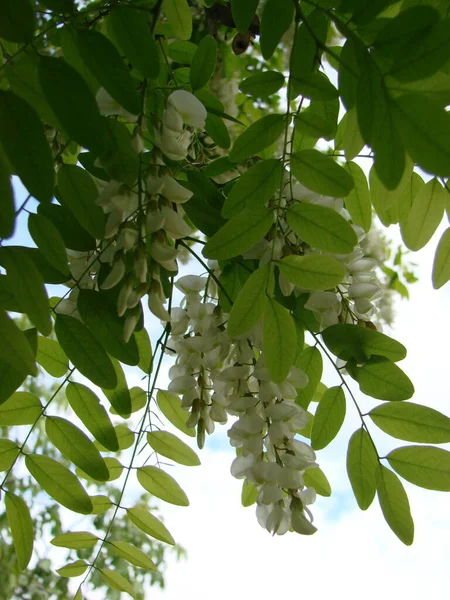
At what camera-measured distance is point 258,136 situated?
580 mm

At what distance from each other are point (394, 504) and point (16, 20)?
0.51 meters

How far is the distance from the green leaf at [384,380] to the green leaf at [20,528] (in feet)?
1.21

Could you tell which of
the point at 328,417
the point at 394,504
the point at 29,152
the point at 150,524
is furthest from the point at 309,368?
the point at 29,152

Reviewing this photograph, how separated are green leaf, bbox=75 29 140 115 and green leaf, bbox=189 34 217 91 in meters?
0.19

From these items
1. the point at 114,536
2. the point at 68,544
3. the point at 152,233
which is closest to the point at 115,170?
the point at 152,233

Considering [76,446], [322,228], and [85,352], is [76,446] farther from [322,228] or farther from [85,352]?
[322,228]

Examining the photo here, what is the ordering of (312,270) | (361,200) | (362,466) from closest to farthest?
(312,270) < (362,466) < (361,200)

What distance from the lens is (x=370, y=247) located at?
1.92 metres

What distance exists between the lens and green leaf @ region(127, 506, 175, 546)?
0.73 metres

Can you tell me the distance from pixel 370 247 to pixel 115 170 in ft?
5.10

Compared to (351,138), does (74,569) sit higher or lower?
lower

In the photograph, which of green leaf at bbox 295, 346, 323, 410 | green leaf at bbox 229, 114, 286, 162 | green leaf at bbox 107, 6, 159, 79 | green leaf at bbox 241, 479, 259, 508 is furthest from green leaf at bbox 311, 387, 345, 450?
green leaf at bbox 107, 6, 159, 79

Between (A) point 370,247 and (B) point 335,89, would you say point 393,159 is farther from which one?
(A) point 370,247

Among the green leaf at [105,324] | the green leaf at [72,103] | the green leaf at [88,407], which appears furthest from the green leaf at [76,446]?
the green leaf at [72,103]
